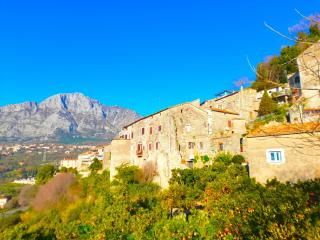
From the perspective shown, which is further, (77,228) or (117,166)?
(117,166)

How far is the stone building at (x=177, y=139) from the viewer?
3372cm

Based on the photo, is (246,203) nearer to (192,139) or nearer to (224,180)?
(224,180)

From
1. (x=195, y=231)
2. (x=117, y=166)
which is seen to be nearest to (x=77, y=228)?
(x=195, y=231)

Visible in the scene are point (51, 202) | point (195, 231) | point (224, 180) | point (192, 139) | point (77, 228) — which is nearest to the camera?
point (195, 231)

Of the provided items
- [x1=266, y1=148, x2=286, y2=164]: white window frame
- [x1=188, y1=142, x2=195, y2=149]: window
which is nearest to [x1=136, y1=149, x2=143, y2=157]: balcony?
[x1=188, y1=142, x2=195, y2=149]: window

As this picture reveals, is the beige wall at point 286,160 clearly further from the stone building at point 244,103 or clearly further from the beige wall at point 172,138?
the stone building at point 244,103

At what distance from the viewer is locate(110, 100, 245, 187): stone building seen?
111ft

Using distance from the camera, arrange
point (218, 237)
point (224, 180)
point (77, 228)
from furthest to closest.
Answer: point (224, 180) < point (77, 228) < point (218, 237)

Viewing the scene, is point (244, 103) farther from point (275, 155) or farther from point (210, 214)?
point (210, 214)

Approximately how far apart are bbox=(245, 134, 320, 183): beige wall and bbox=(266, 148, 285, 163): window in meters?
0.22

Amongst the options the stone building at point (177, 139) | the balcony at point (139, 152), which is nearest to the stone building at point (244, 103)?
the stone building at point (177, 139)

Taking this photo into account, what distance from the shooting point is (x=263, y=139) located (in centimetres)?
2097

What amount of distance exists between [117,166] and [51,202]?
1784cm

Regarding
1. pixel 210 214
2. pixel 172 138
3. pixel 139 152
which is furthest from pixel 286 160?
pixel 139 152
